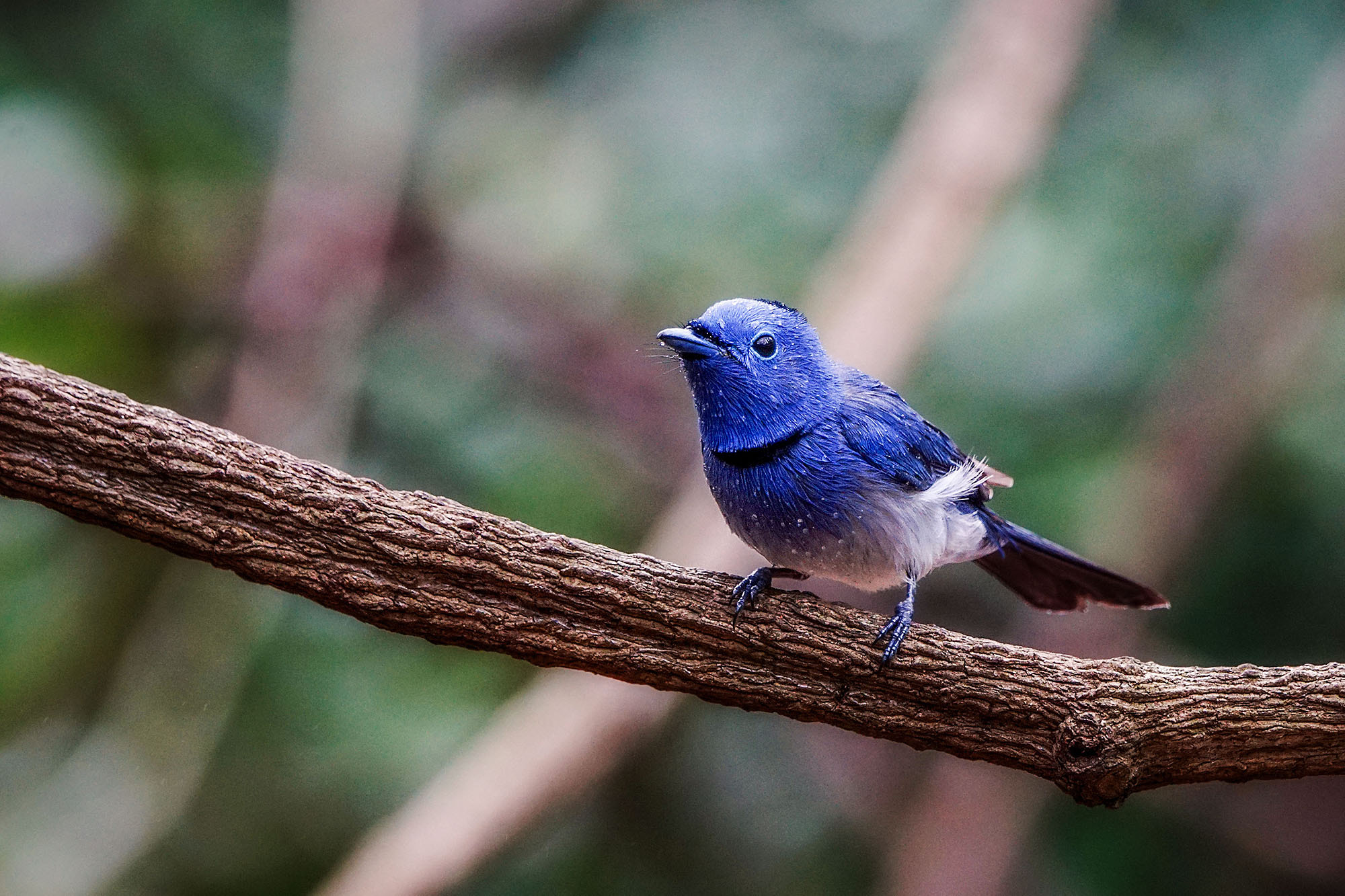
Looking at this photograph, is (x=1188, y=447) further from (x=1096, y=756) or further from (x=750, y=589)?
(x=750, y=589)

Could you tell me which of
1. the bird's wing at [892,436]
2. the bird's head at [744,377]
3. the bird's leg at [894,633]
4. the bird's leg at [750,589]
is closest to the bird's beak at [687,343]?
the bird's head at [744,377]

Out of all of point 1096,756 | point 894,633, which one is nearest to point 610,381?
point 894,633

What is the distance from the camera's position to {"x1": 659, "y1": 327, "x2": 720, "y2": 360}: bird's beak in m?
3.41

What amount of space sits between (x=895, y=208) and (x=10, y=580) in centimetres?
459

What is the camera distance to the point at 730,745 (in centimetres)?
630

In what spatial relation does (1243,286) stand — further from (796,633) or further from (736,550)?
(796,633)

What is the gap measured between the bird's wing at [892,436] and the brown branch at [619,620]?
22.6 inches

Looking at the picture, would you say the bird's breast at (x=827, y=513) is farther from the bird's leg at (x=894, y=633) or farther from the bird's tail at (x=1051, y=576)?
the bird's tail at (x=1051, y=576)

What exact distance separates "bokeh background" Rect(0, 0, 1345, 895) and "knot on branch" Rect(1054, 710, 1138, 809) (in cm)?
231

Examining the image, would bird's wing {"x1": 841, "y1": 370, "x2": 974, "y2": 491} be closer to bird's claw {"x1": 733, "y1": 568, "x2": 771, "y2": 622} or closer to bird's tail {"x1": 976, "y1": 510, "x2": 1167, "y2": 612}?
bird's tail {"x1": 976, "y1": 510, "x2": 1167, "y2": 612}

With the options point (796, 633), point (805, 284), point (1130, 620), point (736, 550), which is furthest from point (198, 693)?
point (1130, 620)

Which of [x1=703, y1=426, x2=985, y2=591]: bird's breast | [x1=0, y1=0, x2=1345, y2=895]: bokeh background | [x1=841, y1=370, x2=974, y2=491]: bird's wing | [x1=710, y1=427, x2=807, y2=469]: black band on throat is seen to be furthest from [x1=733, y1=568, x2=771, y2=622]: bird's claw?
[x1=0, y1=0, x2=1345, y2=895]: bokeh background

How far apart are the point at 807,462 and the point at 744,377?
1.02ft

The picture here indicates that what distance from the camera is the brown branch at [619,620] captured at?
9.04 ft
